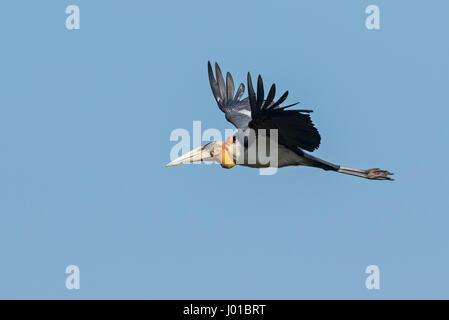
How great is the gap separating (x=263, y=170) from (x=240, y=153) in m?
0.59

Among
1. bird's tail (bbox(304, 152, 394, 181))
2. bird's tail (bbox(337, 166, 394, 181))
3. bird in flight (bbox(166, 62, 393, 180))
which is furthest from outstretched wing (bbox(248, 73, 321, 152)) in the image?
bird's tail (bbox(337, 166, 394, 181))

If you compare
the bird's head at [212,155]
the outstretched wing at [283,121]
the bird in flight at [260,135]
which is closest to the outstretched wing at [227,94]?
the bird in flight at [260,135]

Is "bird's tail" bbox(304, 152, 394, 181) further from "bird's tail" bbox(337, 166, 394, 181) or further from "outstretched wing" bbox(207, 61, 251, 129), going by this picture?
"outstretched wing" bbox(207, 61, 251, 129)

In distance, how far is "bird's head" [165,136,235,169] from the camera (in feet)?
55.4

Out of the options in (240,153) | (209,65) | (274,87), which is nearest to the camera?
(274,87)

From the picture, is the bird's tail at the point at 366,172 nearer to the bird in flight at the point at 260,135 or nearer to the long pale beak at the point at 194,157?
the bird in flight at the point at 260,135

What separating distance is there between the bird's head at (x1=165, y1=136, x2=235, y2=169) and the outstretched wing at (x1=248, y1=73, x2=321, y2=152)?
113 centimetres

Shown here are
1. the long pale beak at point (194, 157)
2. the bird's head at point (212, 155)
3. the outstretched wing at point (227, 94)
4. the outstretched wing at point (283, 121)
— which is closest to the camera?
the outstretched wing at point (283, 121)

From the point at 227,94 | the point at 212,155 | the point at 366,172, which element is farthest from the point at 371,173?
the point at 227,94

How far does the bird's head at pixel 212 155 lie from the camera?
16.9 meters

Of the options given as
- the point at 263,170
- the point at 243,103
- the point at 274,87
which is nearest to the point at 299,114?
the point at 274,87

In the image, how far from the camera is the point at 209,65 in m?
18.4

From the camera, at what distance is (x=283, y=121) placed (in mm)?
15508
